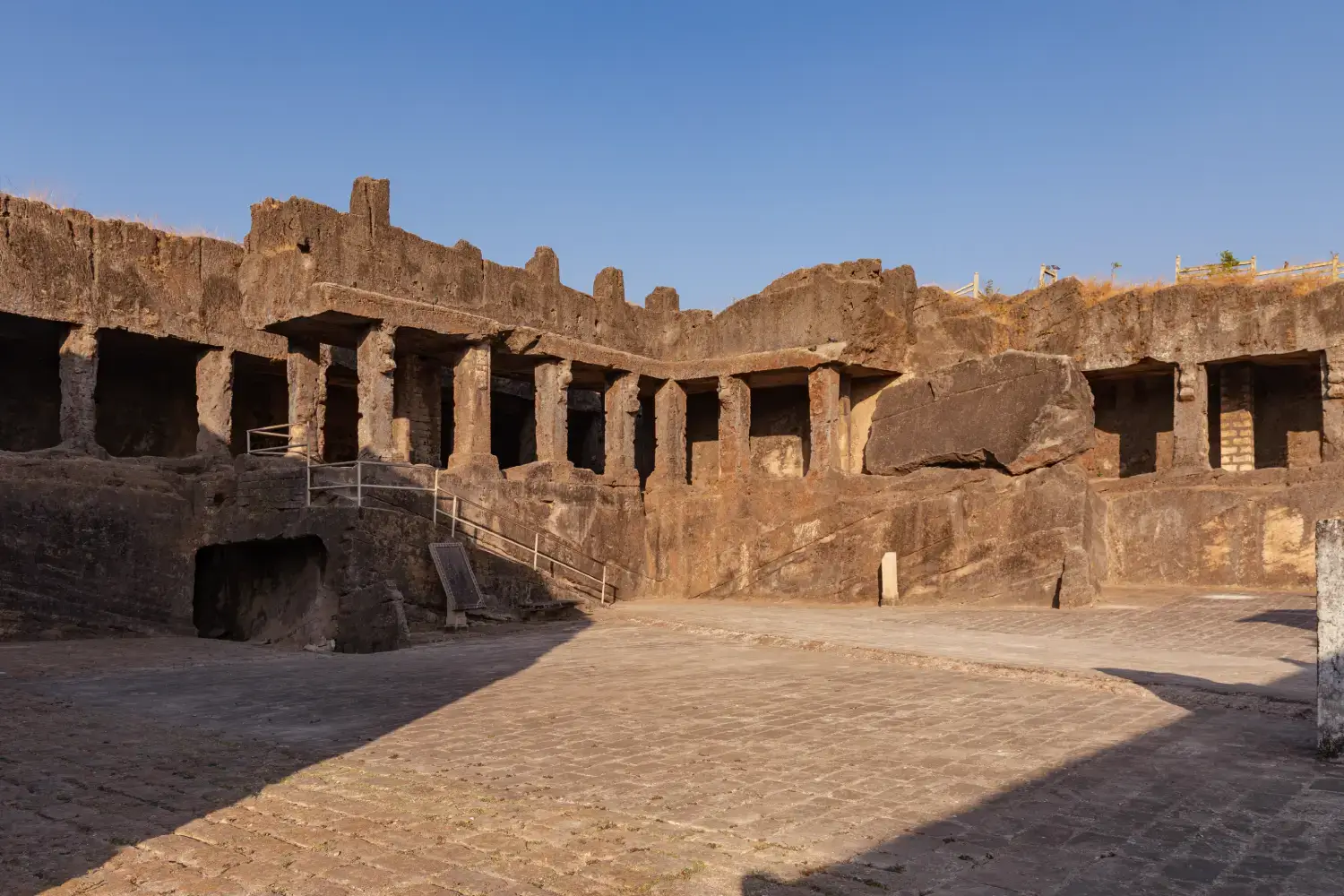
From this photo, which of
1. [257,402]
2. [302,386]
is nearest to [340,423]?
[257,402]

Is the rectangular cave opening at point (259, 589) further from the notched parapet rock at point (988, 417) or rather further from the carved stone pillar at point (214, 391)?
the notched parapet rock at point (988, 417)

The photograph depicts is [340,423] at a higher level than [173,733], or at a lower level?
higher

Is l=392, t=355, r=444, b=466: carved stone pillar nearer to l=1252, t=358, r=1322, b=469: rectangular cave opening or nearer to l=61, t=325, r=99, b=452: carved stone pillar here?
l=61, t=325, r=99, b=452: carved stone pillar

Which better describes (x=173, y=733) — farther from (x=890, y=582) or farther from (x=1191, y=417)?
(x=1191, y=417)

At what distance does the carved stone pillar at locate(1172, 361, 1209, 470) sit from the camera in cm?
1778

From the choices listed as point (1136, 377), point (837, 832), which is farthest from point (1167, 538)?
point (837, 832)

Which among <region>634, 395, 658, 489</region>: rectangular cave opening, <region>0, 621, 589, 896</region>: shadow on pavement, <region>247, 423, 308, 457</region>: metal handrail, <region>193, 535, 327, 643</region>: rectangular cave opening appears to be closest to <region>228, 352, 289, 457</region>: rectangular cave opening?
<region>247, 423, 308, 457</region>: metal handrail

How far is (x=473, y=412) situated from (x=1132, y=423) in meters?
12.7

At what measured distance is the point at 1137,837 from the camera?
4273mm

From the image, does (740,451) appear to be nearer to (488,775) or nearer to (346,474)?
Answer: (346,474)

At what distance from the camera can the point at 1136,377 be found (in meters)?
20.3

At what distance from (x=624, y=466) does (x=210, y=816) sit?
15182 millimetres

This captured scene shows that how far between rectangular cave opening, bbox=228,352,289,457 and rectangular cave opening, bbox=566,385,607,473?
21.8 feet

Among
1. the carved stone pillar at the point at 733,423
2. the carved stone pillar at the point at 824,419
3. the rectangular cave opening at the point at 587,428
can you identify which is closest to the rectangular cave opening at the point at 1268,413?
the carved stone pillar at the point at 824,419
